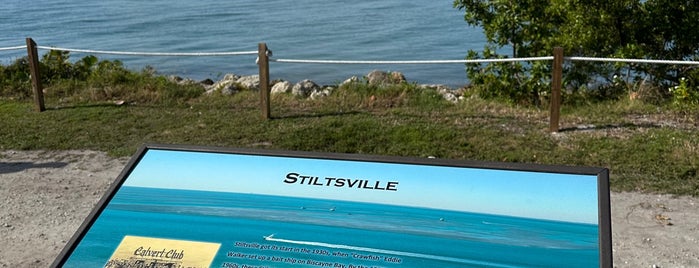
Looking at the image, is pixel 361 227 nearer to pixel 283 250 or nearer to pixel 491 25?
pixel 283 250

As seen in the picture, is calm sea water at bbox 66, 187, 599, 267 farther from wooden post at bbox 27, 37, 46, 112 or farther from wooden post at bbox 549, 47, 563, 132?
wooden post at bbox 27, 37, 46, 112

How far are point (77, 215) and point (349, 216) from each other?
343cm

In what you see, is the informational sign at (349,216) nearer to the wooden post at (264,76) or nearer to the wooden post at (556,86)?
the wooden post at (556,86)

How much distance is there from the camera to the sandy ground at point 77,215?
483 centimetres

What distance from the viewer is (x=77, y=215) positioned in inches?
227

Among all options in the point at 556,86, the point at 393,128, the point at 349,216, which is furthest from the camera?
the point at 393,128

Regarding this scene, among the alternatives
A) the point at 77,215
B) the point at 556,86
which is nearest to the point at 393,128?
the point at 556,86

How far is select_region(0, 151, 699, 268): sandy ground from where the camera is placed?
483cm

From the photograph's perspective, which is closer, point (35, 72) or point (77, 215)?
point (77, 215)

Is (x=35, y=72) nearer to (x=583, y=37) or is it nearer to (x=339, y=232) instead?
(x=583, y=37)

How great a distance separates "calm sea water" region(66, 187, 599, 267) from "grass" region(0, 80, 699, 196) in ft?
11.2

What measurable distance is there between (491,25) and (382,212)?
7.57 meters

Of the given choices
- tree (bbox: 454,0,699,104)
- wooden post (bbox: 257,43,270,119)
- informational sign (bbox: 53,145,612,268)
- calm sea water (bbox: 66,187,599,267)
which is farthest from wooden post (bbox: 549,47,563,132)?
calm sea water (bbox: 66,187,599,267)

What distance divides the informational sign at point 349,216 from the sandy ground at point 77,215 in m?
1.92
